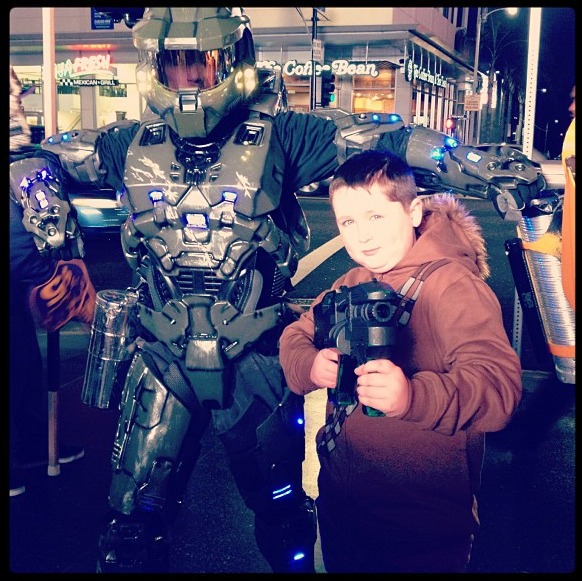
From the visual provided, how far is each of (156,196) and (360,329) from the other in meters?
1.27

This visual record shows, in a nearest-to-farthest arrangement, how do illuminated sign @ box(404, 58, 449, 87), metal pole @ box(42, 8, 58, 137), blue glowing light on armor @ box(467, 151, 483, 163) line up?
blue glowing light on armor @ box(467, 151, 483, 163) < metal pole @ box(42, 8, 58, 137) < illuminated sign @ box(404, 58, 449, 87)

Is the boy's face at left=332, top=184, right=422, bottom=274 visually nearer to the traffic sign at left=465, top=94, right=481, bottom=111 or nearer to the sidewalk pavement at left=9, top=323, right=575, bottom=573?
the sidewalk pavement at left=9, top=323, right=575, bottom=573

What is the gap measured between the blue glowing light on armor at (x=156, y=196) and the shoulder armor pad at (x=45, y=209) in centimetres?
35

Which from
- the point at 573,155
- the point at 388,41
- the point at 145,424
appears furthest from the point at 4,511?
the point at 388,41

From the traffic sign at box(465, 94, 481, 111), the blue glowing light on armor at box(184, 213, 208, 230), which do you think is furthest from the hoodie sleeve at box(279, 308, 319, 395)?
the traffic sign at box(465, 94, 481, 111)

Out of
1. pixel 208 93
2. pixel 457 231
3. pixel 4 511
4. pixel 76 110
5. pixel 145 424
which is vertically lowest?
pixel 4 511

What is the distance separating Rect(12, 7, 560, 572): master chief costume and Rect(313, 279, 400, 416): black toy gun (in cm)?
90

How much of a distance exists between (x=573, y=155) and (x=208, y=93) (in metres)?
1.23

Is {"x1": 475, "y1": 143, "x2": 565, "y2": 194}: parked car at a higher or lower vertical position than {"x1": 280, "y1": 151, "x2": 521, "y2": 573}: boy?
higher

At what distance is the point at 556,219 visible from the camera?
9.68 ft

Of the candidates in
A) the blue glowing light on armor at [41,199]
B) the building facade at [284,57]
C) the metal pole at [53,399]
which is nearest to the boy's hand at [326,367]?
the blue glowing light on armor at [41,199]

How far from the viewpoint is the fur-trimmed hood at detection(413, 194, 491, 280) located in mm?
1807

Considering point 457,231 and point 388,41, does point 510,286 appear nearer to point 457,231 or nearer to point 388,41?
point 457,231

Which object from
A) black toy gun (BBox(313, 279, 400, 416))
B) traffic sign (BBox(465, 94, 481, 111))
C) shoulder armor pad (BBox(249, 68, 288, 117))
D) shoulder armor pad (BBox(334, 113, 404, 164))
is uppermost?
traffic sign (BBox(465, 94, 481, 111))
